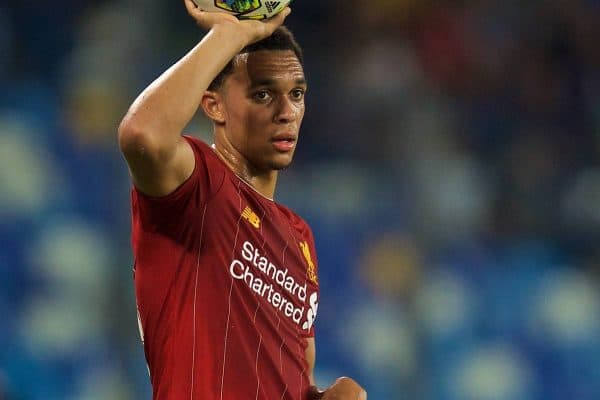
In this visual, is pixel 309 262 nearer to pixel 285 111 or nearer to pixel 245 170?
pixel 245 170

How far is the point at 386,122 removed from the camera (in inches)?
210

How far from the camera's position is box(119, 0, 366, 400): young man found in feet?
6.30

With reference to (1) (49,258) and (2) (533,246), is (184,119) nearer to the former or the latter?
(1) (49,258)

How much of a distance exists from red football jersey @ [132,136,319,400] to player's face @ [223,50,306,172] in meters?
0.28

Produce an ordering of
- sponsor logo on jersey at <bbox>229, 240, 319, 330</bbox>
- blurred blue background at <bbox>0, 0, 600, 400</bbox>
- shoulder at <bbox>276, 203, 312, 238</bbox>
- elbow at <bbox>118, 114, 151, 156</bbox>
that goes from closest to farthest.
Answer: elbow at <bbox>118, 114, 151, 156</bbox> → sponsor logo on jersey at <bbox>229, 240, 319, 330</bbox> → shoulder at <bbox>276, 203, 312, 238</bbox> → blurred blue background at <bbox>0, 0, 600, 400</bbox>

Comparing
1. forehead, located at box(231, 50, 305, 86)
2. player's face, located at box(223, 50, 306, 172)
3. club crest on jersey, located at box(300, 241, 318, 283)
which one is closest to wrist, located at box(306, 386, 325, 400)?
club crest on jersey, located at box(300, 241, 318, 283)

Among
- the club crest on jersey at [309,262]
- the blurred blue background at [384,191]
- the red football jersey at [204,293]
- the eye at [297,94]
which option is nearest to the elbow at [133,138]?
the red football jersey at [204,293]

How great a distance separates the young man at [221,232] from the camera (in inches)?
75.5

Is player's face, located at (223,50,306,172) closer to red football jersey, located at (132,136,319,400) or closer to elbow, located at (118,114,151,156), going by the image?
red football jersey, located at (132,136,319,400)

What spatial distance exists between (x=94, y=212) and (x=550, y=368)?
2.86 m

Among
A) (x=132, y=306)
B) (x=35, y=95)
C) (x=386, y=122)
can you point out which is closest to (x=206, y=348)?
(x=132, y=306)

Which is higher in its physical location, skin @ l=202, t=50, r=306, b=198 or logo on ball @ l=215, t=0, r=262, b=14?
logo on ball @ l=215, t=0, r=262, b=14

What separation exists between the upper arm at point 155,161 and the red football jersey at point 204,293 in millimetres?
33

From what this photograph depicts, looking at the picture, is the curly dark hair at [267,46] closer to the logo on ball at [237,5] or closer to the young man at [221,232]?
the young man at [221,232]
